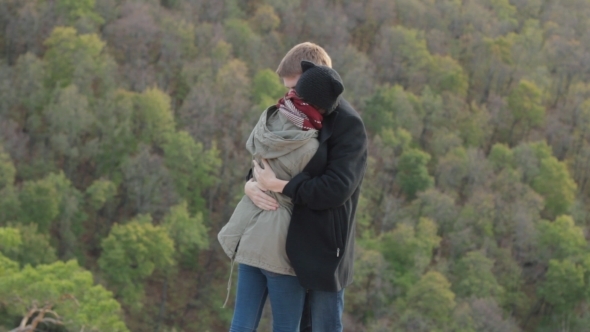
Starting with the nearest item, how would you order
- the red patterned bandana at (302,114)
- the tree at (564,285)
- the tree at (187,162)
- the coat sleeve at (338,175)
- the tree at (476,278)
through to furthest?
the coat sleeve at (338,175)
the red patterned bandana at (302,114)
the tree at (476,278)
the tree at (564,285)
the tree at (187,162)

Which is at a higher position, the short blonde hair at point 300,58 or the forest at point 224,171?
the short blonde hair at point 300,58

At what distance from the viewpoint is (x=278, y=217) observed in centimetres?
356

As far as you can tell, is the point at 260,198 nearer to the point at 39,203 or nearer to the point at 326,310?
the point at 326,310

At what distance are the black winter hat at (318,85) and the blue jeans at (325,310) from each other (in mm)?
995

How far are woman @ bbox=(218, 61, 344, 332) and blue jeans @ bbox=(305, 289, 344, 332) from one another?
0.10 meters

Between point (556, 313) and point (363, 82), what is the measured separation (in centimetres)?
2222

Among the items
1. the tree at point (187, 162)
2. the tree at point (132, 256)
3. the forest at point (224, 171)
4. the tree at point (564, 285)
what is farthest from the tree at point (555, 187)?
the tree at point (132, 256)

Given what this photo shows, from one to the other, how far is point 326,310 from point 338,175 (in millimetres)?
783

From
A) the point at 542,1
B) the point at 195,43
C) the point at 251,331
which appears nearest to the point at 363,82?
the point at 195,43

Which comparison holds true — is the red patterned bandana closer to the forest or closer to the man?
the man

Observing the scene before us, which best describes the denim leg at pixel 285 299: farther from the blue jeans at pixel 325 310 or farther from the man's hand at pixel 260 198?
the man's hand at pixel 260 198

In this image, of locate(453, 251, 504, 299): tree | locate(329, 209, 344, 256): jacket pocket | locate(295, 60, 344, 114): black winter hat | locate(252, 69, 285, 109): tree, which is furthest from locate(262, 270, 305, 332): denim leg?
locate(252, 69, 285, 109): tree

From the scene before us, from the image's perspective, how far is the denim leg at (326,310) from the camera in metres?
3.69

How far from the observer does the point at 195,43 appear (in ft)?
180
